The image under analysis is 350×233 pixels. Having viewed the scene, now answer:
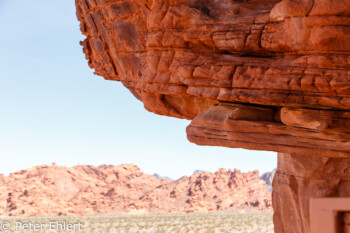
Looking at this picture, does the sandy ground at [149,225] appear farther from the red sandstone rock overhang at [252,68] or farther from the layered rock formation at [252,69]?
the red sandstone rock overhang at [252,68]

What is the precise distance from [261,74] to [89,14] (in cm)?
591

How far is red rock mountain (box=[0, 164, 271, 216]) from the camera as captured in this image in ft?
114

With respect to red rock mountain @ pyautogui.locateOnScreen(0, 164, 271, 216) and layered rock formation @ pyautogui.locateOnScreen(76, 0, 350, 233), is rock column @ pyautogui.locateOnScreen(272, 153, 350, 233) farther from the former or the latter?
red rock mountain @ pyautogui.locateOnScreen(0, 164, 271, 216)

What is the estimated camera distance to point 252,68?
24.3ft

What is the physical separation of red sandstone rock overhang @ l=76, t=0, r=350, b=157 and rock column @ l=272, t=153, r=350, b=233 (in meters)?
1.35

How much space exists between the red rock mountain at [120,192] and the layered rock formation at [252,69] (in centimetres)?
2585

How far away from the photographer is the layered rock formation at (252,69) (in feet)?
21.8

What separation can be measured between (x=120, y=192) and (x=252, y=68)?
32439 millimetres

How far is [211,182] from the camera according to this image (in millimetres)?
39094
